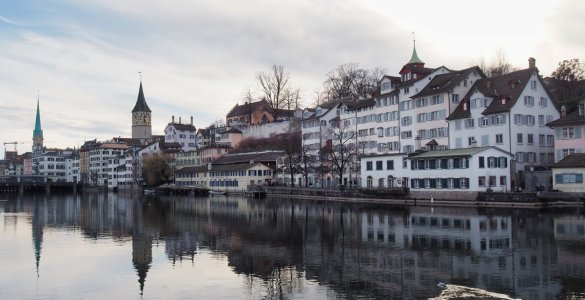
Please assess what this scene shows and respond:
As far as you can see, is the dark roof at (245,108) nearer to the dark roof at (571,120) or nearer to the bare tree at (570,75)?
the bare tree at (570,75)

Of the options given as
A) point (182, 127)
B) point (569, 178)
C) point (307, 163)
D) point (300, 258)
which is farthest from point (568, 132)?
point (182, 127)

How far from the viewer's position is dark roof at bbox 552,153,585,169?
60138mm

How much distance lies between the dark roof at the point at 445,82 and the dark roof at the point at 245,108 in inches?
2575

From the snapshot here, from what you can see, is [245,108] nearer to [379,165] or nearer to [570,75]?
[379,165]

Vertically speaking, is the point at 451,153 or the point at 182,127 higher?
the point at 182,127

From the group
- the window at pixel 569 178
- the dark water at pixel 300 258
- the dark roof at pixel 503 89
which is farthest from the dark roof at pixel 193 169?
the window at pixel 569 178

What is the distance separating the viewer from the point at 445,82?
80938 millimetres

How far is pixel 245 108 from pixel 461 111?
293ft

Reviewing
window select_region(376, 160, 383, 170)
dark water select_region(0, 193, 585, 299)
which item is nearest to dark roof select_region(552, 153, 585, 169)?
dark water select_region(0, 193, 585, 299)

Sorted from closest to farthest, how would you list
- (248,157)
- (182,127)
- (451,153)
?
(451,153) → (248,157) → (182,127)

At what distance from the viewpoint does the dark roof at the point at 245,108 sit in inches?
5952

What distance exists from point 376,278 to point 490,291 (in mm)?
4882

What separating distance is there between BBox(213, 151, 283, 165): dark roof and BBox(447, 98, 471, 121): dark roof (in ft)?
147

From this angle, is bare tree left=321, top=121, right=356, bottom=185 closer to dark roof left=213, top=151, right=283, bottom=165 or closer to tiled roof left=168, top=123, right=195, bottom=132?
dark roof left=213, top=151, right=283, bottom=165
